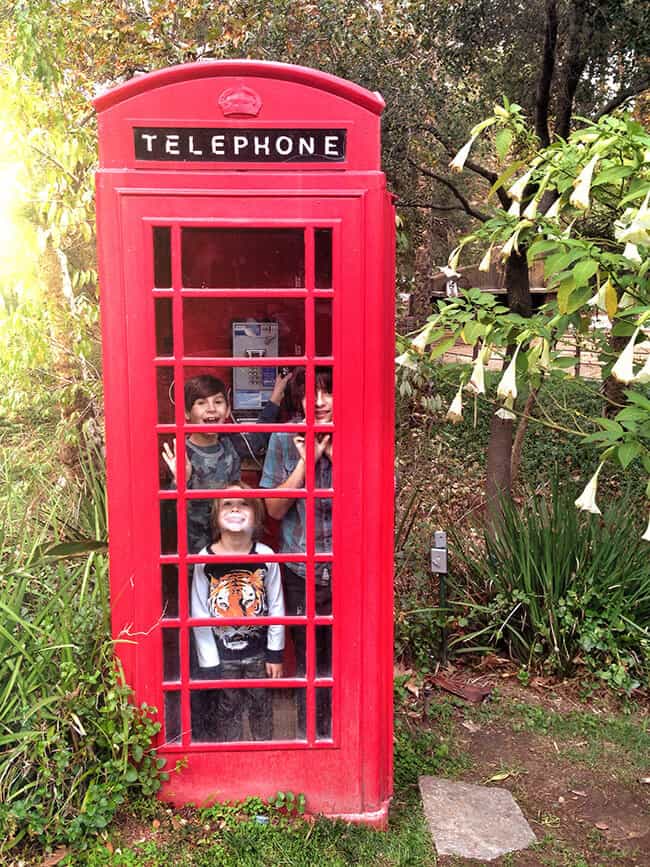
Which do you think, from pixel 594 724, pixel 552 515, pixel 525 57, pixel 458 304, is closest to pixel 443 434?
pixel 525 57

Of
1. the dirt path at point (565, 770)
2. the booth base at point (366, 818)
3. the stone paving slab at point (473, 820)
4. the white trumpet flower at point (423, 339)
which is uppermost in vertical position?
the white trumpet flower at point (423, 339)

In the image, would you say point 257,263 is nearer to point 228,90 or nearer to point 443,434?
point 228,90

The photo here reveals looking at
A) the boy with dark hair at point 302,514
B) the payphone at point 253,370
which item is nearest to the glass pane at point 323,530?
the boy with dark hair at point 302,514

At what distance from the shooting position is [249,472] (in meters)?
2.97

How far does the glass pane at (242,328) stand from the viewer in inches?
113

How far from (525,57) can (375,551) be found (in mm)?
6739

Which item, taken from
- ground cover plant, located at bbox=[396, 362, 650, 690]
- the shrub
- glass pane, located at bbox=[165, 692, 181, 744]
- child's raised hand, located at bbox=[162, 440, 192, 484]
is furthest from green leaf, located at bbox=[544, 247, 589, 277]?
the shrub

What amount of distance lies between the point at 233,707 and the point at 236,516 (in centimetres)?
74

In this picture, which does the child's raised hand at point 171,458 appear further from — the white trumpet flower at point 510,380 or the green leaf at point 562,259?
the green leaf at point 562,259

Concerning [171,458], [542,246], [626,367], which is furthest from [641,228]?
[171,458]

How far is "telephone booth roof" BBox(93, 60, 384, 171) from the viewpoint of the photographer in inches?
107

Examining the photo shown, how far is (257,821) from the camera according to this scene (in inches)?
119

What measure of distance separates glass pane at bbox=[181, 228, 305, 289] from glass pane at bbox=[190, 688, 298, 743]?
1420mm

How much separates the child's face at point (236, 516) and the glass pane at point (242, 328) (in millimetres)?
530
